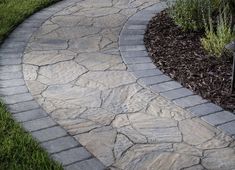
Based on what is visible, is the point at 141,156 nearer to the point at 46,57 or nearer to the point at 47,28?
the point at 46,57

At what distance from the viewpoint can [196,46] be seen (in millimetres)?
5145

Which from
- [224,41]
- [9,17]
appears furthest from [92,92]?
[9,17]

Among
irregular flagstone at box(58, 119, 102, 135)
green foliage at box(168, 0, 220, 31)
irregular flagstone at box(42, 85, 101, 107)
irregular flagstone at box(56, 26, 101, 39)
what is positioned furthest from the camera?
irregular flagstone at box(56, 26, 101, 39)

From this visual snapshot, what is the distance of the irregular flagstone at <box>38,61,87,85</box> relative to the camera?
175 inches

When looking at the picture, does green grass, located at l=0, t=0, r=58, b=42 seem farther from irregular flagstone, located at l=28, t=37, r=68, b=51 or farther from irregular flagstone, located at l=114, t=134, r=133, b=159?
irregular flagstone, located at l=114, t=134, r=133, b=159

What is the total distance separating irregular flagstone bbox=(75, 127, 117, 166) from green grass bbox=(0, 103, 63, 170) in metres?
0.34

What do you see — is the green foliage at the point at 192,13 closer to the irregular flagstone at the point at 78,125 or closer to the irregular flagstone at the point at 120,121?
the irregular flagstone at the point at 120,121

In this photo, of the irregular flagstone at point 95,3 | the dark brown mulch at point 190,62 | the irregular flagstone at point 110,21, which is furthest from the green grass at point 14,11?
the dark brown mulch at point 190,62

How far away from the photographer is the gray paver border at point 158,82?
3.63 m

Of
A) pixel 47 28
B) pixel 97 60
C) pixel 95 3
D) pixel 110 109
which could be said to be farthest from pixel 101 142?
pixel 95 3

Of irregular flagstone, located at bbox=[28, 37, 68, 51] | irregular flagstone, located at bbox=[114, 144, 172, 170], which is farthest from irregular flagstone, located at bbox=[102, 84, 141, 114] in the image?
irregular flagstone, located at bbox=[28, 37, 68, 51]

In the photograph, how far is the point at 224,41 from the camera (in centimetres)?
470

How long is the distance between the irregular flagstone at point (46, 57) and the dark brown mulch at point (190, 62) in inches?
38.1

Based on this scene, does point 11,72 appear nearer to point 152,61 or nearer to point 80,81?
point 80,81
